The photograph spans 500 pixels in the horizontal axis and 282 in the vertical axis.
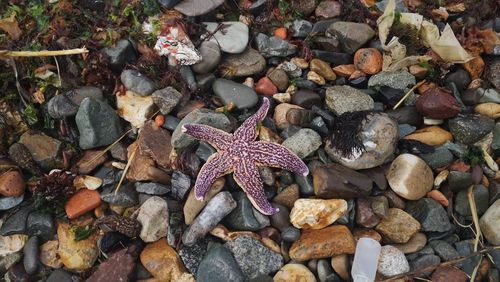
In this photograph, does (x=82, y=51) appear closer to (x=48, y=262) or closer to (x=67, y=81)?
(x=67, y=81)

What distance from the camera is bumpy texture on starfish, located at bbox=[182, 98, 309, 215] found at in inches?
178

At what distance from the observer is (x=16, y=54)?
5070 millimetres

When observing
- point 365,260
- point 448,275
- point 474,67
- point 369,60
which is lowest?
point 448,275

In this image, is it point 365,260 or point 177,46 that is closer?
point 365,260

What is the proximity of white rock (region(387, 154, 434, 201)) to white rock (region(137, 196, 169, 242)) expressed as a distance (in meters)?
2.30

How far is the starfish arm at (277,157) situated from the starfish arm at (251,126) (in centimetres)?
14

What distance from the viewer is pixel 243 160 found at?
465cm

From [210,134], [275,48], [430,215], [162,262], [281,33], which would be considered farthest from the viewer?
[281,33]

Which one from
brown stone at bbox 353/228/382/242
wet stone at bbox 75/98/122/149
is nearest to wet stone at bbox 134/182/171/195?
wet stone at bbox 75/98/122/149

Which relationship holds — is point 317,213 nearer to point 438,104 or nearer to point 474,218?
point 474,218

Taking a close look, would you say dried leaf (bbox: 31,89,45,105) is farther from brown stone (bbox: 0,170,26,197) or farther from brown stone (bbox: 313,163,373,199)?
brown stone (bbox: 313,163,373,199)

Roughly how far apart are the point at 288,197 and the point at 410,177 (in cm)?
124


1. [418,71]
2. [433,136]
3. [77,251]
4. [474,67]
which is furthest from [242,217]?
[474,67]

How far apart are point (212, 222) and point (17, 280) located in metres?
2.08
